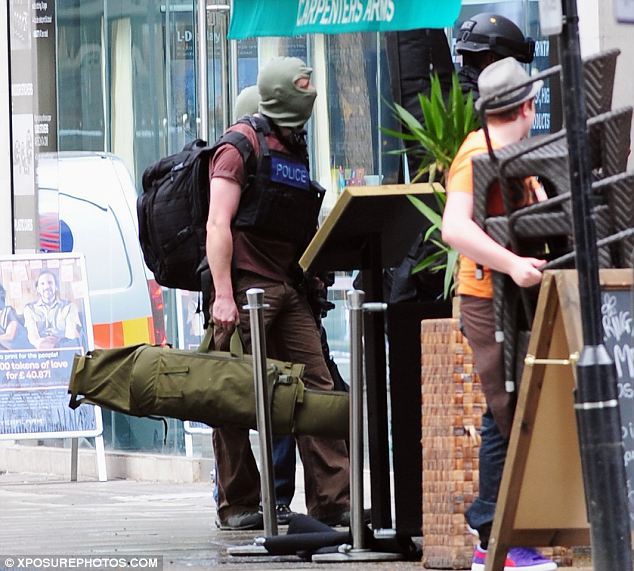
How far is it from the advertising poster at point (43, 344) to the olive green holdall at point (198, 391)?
4.81 metres

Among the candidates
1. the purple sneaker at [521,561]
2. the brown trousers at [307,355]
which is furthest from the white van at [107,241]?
the purple sneaker at [521,561]

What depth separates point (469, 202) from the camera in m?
5.23

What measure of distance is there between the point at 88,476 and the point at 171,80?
2.70 meters

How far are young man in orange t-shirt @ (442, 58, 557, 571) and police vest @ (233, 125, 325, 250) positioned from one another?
2.08 meters

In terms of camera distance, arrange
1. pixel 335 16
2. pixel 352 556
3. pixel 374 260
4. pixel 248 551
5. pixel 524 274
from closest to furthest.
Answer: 1. pixel 524 274
2. pixel 352 556
3. pixel 374 260
4. pixel 248 551
5. pixel 335 16

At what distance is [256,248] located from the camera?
7574 millimetres

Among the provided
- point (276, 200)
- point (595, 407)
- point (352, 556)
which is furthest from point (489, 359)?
point (276, 200)

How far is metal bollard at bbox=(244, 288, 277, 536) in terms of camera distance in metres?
6.83

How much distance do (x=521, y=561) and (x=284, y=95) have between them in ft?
8.61

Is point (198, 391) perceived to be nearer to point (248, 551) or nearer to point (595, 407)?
point (248, 551)

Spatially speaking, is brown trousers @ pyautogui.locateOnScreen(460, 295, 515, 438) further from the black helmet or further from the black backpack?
the black backpack

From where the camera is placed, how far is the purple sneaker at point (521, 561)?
5.51 m

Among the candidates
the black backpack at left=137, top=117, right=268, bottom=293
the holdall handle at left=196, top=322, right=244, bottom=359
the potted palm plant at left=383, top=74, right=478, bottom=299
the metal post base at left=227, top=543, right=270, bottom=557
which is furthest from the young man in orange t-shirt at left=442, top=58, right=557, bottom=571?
the black backpack at left=137, top=117, right=268, bottom=293

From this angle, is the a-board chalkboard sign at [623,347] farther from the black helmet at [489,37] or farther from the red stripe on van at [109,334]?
the red stripe on van at [109,334]
